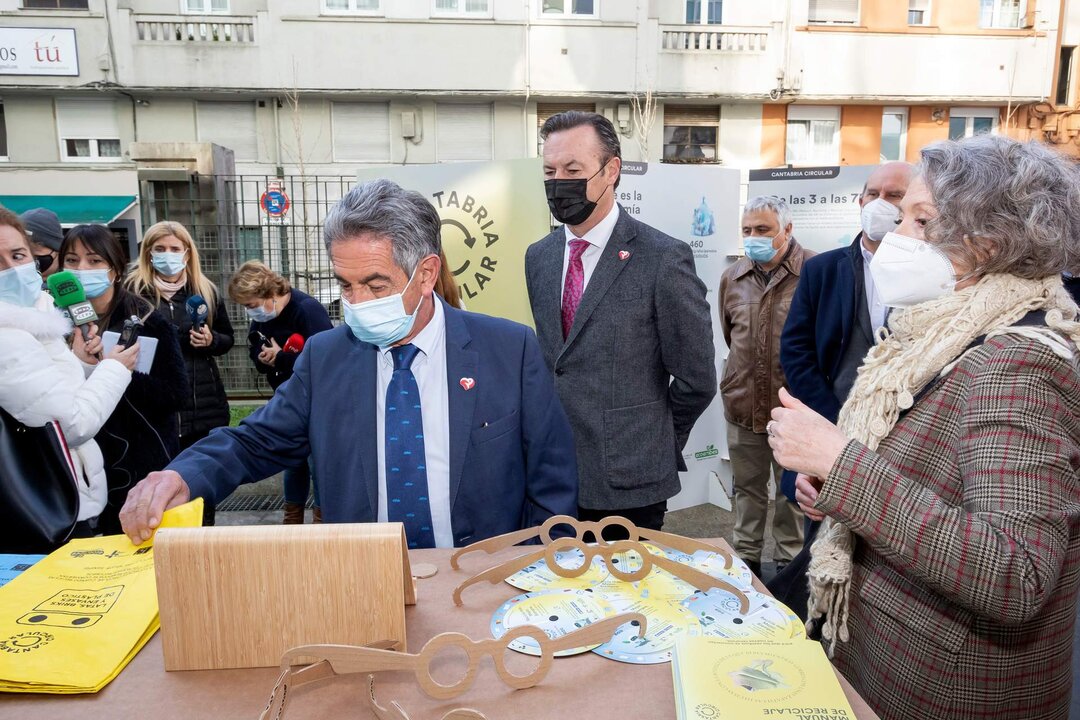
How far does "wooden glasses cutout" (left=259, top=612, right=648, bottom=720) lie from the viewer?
937 millimetres

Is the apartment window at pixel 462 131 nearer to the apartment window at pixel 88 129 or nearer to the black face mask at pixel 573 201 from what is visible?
the apartment window at pixel 88 129

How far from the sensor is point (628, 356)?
2.60m

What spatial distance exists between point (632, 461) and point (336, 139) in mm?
14036

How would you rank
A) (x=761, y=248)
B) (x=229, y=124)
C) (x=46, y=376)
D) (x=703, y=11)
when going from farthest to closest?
(x=703, y=11), (x=229, y=124), (x=761, y=248), (x=46, y=376)

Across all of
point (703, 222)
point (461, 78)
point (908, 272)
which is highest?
point (461, 78)

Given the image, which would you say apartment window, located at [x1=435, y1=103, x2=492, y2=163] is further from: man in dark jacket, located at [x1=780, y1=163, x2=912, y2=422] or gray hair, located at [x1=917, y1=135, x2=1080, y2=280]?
gray hair, located at [x1=917, y1=135, x2=1080, y2=280]

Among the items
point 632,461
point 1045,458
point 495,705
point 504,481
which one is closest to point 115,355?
point 504,481

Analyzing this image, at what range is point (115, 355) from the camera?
273 cm

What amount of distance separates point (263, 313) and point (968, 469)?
14.1 ft

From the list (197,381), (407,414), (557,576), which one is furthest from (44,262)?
(557,576)

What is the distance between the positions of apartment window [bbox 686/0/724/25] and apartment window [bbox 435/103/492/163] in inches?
196

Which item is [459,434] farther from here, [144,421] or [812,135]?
[812,135]

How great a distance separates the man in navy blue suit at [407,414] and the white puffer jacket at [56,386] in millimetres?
626

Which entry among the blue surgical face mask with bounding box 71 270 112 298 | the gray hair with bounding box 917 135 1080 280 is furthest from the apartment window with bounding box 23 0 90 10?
the gray hair with bounding box 917 135 1080 280
